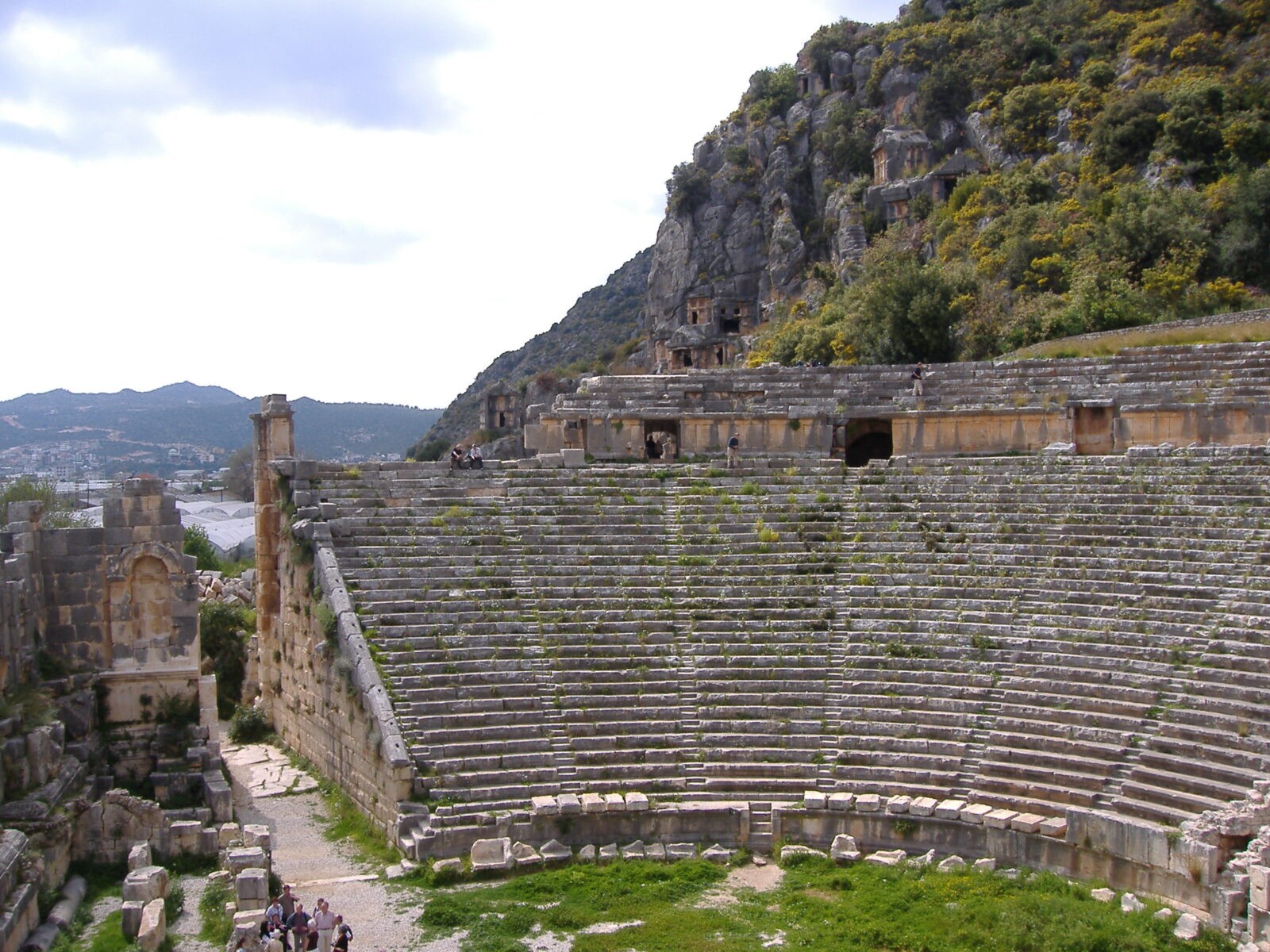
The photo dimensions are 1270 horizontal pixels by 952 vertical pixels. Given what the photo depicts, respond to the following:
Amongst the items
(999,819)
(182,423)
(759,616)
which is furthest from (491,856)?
(182,423)

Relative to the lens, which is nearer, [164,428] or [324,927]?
[324,927]

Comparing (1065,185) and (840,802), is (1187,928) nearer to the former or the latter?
(840,802)

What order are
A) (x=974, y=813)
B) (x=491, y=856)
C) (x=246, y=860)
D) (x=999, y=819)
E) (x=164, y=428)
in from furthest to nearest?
1. (x=164, y=428)
2. (x=491, y=856)
3. (x=974, y=813)
4. (x=999, y=819)
5. (x=246, y=860)

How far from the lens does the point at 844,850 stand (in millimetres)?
11695

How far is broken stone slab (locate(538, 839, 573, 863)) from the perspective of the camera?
11750mm

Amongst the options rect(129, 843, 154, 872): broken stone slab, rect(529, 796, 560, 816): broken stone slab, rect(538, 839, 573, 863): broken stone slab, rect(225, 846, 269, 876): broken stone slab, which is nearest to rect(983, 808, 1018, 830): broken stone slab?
rect(538, 839, 573, 863): broken stone slab

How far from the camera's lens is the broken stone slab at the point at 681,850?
11.9 metres

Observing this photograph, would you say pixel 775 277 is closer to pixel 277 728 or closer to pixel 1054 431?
pixel 1054 431

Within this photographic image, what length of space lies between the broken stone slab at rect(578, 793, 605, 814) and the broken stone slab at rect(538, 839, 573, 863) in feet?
1.43

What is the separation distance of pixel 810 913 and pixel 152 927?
588cm

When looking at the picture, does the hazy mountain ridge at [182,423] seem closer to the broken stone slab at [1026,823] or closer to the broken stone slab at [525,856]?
the broken stone slab at [525,856]

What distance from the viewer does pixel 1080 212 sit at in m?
37.2

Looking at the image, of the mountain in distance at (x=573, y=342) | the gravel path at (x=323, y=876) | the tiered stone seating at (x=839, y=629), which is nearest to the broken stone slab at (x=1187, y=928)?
the tiered stone seating at (x=839, y=629)

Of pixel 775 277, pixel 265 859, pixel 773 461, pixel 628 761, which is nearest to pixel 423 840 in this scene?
pixel 265 859
